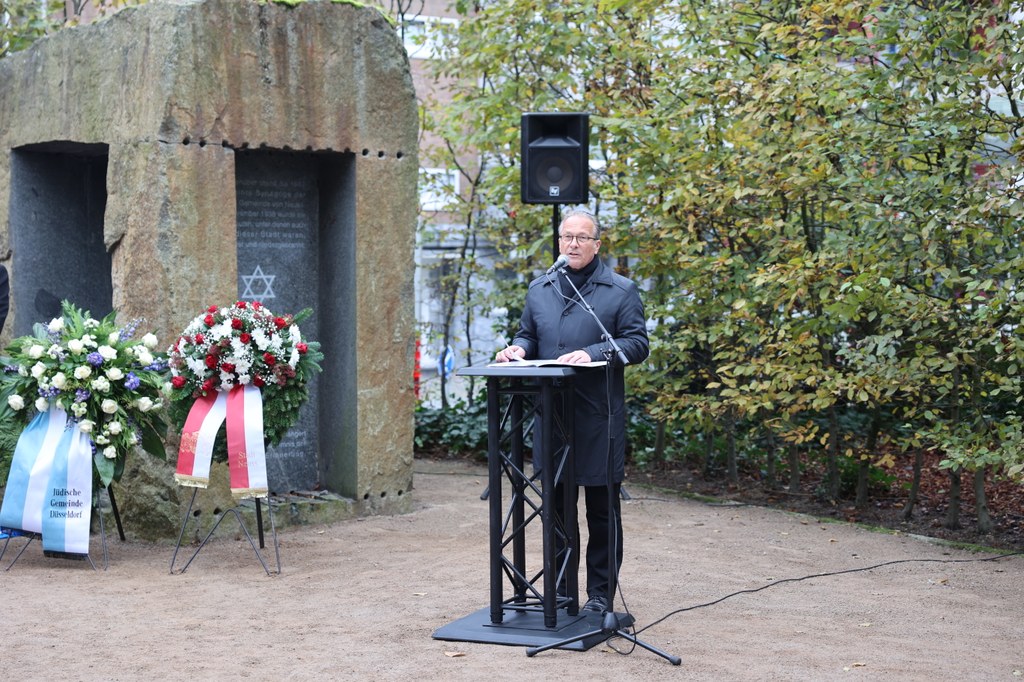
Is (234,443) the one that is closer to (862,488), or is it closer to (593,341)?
(593,341)

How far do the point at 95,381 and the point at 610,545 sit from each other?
11.2ft

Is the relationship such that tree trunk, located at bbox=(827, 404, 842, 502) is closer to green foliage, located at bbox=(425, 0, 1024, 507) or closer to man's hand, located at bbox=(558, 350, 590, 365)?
green foliage, located at bbox=(425, 0, 1024, 507)

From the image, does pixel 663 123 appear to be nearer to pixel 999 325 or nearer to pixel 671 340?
pixel 671 340

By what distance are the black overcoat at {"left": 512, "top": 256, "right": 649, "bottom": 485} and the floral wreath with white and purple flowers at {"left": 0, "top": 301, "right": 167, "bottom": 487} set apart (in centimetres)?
279

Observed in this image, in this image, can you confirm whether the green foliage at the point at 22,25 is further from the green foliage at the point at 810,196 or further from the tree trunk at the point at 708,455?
the tree trunk at the point at 708,455

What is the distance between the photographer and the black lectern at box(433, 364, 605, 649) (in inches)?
220

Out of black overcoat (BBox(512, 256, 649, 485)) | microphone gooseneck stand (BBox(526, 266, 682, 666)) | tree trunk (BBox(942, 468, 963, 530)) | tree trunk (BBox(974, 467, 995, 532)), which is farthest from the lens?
tree trunk (BBox(942, 468, 963, 530))

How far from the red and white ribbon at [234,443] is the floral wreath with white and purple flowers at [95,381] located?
36 centimetres

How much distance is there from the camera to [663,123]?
990 centimetres

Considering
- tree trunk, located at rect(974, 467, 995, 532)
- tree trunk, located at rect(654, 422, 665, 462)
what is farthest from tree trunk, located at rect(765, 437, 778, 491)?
tree trunk, located at rect(974, 467, 995, 532)

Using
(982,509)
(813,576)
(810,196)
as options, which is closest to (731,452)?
(982,509)

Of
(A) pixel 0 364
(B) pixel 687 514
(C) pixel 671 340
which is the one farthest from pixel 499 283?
(A) pixel 0 364

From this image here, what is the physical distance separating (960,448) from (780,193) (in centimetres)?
232

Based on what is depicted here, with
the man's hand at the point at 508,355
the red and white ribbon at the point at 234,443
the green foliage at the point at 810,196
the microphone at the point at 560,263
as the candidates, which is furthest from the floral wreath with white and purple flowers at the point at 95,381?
the green foliage at the point at 810,196
